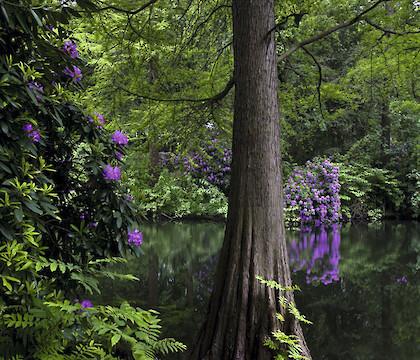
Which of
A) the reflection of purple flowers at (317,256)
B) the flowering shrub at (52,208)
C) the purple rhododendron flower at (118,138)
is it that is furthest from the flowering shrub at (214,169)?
the purple rhododendron flower at (118,138)

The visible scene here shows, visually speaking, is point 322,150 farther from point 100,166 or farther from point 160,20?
point 100,166

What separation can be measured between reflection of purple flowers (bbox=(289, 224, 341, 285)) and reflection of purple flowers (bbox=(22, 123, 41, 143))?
552 cm

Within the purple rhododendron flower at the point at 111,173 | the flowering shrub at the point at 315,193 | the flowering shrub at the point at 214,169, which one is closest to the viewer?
the purple rhododendron flower at the point at 111,173

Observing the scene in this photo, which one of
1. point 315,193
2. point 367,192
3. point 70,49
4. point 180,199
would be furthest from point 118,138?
point 367,192

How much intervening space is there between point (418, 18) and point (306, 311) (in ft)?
12.8

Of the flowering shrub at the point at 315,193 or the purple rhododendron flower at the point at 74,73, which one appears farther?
the flowering shrub at the point at 315,193

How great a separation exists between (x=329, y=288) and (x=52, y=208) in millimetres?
5409

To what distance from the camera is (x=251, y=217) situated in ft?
11.6

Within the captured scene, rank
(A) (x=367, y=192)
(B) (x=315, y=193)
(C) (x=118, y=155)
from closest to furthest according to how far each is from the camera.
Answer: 1. (C) (x=118, y=155)
2. (B) (x=315, y=193)
3. (A) (x=367, y=192)

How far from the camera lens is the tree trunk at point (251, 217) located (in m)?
3.33

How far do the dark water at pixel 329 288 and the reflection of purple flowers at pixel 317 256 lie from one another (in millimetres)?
18

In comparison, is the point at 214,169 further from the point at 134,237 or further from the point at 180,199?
the point at 134,237

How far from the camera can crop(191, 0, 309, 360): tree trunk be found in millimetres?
3330

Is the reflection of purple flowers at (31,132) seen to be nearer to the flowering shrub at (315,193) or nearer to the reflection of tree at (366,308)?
the reflection of tree at (366,308)
